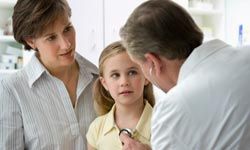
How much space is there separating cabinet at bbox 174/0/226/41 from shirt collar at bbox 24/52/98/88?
205 centimetres

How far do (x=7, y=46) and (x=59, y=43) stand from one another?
168cm

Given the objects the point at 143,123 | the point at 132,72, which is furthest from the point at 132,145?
the point at 132,72

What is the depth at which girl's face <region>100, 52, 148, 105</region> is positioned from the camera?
129 cm

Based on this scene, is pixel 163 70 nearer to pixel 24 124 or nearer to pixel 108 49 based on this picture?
pixel 108 49

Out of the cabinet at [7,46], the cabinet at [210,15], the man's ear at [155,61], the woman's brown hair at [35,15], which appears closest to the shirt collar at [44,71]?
the woman's brown hair at [35,15]

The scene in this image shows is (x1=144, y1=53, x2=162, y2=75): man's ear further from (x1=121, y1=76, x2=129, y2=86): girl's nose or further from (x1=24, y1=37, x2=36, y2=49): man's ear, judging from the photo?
(x1=24, y1=37, x2=36, y2=49): man's ear

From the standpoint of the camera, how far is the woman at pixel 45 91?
1.27m

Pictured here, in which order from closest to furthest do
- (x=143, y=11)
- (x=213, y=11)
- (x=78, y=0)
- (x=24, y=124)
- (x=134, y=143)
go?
(x=143, y=11)
(x=134, y=143)
(x=24, y=124)
(x=78, y=0)
(x=213, y=11)

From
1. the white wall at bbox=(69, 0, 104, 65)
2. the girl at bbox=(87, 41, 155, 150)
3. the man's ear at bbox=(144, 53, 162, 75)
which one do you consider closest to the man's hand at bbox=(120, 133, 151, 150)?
the girl at bbox=(87, 41, 155, 150)

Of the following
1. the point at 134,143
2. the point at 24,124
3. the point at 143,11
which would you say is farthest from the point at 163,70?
the point at 24,124

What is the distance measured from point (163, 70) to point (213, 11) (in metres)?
2.67

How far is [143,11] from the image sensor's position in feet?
3.18

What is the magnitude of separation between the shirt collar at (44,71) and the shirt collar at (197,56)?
559mm

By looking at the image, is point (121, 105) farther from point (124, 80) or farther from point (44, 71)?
point (44, 71)
